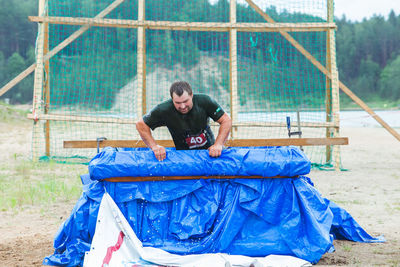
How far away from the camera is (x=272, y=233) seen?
14.2ft

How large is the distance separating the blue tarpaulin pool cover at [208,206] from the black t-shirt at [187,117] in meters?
0.50

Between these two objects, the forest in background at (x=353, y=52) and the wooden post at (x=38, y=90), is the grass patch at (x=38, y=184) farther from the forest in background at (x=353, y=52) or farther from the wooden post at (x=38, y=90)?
the forest in background at (x=353, y=52)

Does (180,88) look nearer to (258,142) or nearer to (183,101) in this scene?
(183,101)

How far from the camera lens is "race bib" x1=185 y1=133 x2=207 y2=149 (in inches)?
195

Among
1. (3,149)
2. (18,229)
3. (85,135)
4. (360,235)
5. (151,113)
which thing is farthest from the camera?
(85,135)

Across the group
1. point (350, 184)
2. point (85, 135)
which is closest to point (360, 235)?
point (350, 184)

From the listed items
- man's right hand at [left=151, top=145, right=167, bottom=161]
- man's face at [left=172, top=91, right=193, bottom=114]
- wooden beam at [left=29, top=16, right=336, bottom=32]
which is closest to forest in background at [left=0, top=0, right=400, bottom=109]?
wooden beam at [left=29, top=16, right=336, bottom=32]

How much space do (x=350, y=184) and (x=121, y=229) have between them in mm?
5688

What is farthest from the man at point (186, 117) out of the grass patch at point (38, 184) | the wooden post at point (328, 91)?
the wooden post at point (328, 91)

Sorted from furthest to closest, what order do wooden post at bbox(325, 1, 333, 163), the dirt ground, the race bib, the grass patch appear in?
wooden post at bbox(325, 1, 333, 163), the grass patch, the race bib, the dirt ground

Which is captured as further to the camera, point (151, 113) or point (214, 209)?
point (151, 113)

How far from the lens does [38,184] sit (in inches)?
323

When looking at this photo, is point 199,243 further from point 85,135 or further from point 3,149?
point 85,135

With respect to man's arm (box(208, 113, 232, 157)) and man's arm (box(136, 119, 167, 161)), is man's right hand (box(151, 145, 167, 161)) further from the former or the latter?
man's arm (box(208, 113, 232, 157))
